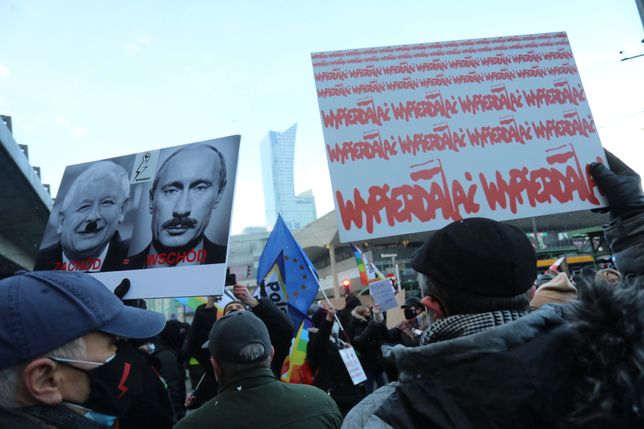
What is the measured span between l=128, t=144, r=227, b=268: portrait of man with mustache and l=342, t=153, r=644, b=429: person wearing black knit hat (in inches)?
75.9

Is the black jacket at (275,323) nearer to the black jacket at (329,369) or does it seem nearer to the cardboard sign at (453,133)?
the cardboard sign at (453,133)

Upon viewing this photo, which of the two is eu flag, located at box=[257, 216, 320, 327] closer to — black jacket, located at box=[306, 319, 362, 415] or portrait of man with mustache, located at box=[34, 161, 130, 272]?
black jacket, located at box=[306, 319, 362, 415]

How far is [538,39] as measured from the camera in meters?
4.56

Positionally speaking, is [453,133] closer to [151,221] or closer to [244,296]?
[244,296]

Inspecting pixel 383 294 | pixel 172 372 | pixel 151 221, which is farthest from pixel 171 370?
pixel 383 294

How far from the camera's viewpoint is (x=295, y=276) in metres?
4.30

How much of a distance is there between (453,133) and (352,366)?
2.77 m

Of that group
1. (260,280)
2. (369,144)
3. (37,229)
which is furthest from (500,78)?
(37,229)

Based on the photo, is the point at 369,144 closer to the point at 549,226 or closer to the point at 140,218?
the point at 140,218

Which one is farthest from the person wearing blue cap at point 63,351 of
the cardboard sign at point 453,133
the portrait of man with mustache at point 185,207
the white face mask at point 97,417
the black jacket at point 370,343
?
the black jacket at point 370,343

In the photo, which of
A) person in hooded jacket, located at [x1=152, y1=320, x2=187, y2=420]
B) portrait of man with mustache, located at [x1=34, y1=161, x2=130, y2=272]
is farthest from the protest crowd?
person in hooded jacket, located at [x1=152, y1=320, x2=187, y2=420]

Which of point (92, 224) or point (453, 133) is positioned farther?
point (453, 133)

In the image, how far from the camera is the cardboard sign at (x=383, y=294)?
559cm

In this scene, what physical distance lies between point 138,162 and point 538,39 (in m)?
4.32
